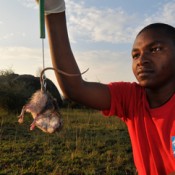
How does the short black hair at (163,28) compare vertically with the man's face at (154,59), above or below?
above

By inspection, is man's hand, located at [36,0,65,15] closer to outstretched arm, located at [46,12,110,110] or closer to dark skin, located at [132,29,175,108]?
outstretched arm, located at [46,12,110,110]

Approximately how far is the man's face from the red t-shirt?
17 cm

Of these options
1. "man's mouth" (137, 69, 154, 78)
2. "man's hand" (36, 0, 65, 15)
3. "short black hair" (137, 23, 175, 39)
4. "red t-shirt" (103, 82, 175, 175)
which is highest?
"man's hand" (36, 0, 65, 15)

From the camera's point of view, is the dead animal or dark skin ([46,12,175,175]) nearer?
the dead animal

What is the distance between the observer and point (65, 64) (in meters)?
2.24

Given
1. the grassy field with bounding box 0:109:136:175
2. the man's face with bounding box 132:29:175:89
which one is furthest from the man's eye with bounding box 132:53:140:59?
the grassy field with bounding box 0:109:136:175

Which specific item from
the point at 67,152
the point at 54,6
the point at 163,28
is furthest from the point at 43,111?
the point at 67,152

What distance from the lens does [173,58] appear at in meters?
2.39

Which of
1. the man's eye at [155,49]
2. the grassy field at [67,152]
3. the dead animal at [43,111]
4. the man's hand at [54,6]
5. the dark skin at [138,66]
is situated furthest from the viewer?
the grassy field at [67,152]

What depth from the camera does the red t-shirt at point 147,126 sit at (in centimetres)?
229

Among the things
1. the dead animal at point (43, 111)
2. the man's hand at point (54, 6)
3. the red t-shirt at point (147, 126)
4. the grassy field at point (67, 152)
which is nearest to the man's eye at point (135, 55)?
the red t-shirt at point (147, 126)

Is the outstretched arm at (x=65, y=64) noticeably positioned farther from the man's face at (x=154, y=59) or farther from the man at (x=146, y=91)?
the man's face at (x=154, y=59)

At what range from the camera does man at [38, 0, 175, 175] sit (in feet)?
7.34

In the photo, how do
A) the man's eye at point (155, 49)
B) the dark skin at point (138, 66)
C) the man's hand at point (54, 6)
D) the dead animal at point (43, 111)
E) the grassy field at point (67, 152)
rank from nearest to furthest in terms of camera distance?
the dead animal at point (43, 111) → the man's hand at point (54, 6) → the dark skin at point (138, 66) → the man's eye at point (155, 49) → the grassy field at point (67, 152)
